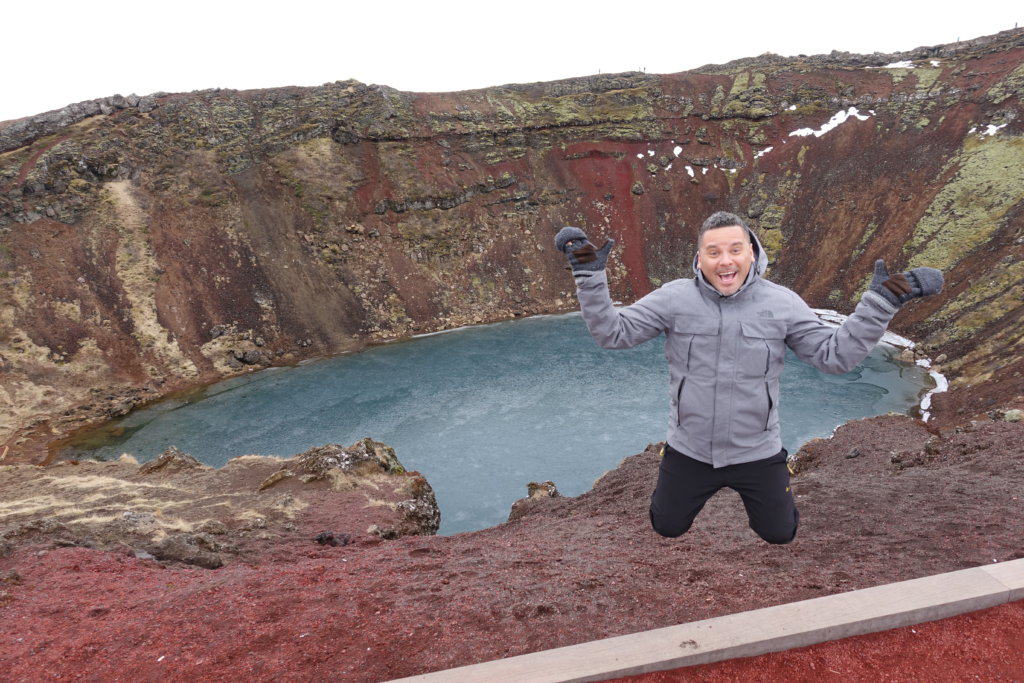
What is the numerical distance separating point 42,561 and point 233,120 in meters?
43.1

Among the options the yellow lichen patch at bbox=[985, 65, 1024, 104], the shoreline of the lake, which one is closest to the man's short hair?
the shoreline of the lake

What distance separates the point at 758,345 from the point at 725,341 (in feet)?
0.84

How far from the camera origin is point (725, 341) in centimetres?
432

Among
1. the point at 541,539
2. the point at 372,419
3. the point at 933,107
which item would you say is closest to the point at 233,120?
Answer: the point at 372,419

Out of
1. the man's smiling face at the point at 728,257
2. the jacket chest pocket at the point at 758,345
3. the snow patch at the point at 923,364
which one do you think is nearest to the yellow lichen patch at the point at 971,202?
the snow patch at the point at 923,364

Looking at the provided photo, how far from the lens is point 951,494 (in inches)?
366

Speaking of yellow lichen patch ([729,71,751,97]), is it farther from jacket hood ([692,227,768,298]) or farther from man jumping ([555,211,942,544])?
man jumping ([555,211,942,544])

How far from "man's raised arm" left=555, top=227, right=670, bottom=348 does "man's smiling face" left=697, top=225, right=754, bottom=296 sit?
0.43m

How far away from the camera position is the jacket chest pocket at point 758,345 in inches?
168

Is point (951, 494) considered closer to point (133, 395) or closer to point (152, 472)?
point (152, 472)

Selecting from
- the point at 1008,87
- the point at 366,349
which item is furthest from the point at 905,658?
the point at 1008,87

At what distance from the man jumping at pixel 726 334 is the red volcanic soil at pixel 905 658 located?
1392 mm

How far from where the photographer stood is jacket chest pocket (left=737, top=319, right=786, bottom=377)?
4277 millimetres

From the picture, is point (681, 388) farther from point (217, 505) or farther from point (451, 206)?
point (451, 206)
